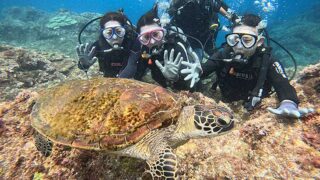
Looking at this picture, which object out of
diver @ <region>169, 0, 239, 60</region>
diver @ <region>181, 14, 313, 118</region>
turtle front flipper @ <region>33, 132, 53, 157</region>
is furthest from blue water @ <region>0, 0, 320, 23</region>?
turtle front flipper @ <region>33, 132, 53, 157</region>

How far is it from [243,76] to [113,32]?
3027mm

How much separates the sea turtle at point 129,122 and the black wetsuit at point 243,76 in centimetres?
180

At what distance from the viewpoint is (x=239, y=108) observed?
4.60 meters

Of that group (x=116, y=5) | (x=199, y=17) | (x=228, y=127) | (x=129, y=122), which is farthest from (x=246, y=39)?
(x=116, y=5)

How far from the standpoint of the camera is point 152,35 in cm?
501

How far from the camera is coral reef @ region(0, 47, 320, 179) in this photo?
2.27 metres

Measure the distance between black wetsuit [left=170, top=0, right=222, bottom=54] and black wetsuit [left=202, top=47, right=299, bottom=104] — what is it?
2746mm

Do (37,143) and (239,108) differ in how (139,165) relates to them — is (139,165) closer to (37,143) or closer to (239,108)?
(37,143)

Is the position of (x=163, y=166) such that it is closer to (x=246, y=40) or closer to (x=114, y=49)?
(x=246, y=40)

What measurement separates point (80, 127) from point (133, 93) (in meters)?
0.70

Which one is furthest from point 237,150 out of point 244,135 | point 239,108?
point 239,108

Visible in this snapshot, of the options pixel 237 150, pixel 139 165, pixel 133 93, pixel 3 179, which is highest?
pixel 133 93

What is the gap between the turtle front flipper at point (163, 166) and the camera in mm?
2248

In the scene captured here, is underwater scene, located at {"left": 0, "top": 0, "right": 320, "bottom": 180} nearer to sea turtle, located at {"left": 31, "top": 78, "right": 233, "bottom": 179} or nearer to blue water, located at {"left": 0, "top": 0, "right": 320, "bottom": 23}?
sea turtle, located at {"left": 31, "top": 78, "right": 233, "bottom": 179}
